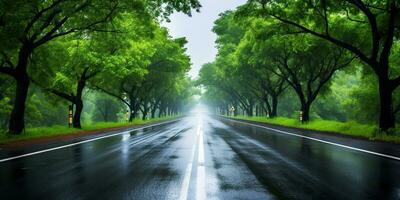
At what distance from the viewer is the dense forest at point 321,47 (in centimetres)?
1886

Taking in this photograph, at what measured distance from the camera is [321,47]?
30.2 m

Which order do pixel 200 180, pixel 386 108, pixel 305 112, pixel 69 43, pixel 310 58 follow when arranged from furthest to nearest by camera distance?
1. pixel 305 112
2. pixel 310 58
3. pixel 69 43
4. pixel 386 108
5. pixel 200 180

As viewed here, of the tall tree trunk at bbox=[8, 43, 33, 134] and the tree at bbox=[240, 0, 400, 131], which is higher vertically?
the tree at bbox=[240, 0, 400, 131]

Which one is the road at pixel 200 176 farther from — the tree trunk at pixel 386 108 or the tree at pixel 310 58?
the tree at pixel 310 58

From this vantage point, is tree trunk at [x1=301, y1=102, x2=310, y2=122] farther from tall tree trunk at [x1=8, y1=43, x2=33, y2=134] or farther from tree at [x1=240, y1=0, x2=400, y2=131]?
tall tree trunk at [x1=8, y1=43, x2=33, y2=134]

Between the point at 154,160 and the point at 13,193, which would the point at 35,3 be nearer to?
the point at 154,160

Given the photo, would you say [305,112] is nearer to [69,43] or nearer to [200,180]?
[69,43]

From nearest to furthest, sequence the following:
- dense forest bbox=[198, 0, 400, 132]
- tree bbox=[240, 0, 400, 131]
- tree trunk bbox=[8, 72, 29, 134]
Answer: tree bbox=[240, 0, 400, 131]
dense forest bbox=[198, 0, 400, 132]
tree trunk bbox=[8, 72, 29, 134]

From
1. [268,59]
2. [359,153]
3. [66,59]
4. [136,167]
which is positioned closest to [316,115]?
[268,59]

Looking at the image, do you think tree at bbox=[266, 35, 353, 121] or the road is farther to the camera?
tree at bbox=[266, 35, 353, 121]

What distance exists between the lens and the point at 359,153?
11578 millimetres

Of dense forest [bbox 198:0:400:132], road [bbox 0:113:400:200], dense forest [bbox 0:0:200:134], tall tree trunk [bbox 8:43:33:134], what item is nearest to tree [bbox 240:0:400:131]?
dense forest [bbox 198:0:400:132]

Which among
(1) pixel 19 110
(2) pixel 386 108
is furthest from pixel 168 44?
(2) pixel 386 108

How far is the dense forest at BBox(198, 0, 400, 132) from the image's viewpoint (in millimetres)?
18859
